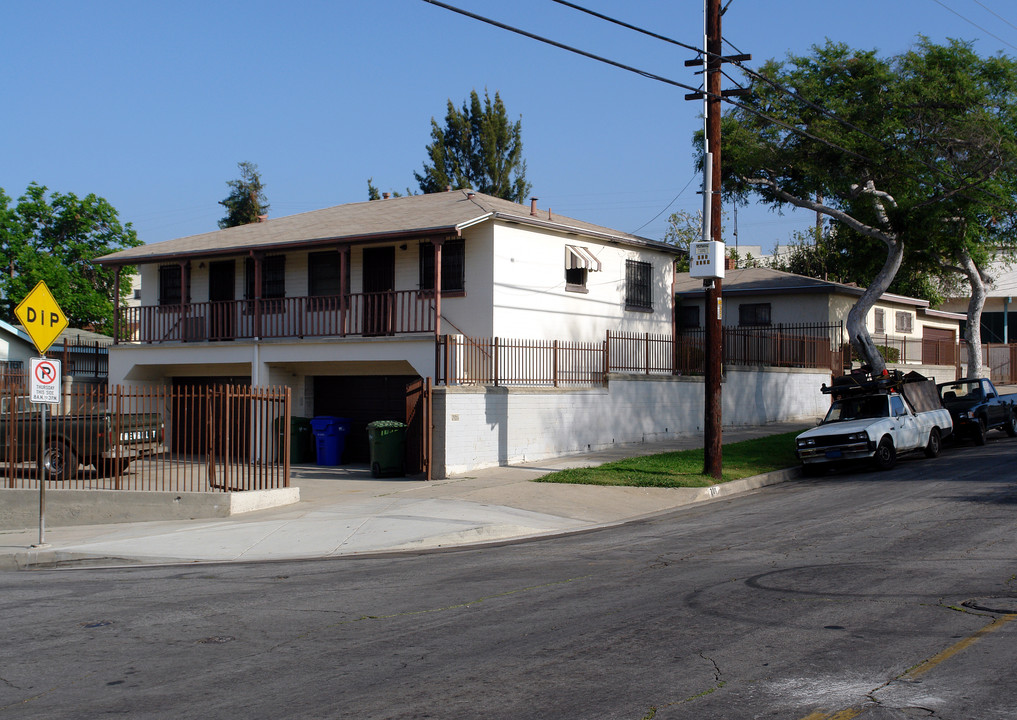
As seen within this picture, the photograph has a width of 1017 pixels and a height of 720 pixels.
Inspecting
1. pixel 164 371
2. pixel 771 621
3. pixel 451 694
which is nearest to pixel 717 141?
pixel 771 621

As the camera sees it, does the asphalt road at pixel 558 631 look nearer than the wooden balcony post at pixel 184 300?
Yes

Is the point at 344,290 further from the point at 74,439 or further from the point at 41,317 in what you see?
the point at 41,317

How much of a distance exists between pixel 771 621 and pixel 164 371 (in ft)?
78.6

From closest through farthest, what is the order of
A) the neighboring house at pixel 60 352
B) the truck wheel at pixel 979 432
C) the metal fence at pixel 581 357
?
the metal fence at pixel 581 357 < the truck wheel at pixel 979 432 < the neighboring house at pixel 60 352

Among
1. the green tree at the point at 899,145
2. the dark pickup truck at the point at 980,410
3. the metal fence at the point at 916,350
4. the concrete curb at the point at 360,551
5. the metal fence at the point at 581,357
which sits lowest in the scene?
the concrete curb at the point at 360,551

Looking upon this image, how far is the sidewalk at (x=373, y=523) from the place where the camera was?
1294 cm

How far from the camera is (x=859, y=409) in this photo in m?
20.4

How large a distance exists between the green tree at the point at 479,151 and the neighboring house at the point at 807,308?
75.3 ft

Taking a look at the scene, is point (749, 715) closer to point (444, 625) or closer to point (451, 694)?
point (451, 694)

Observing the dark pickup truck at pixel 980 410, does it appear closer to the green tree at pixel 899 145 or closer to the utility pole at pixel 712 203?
the green tree at pixel 899 145

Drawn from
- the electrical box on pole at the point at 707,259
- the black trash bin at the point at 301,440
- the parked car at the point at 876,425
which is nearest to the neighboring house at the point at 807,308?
the parked car at the point at 876,425

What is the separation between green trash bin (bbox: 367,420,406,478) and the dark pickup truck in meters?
13.4

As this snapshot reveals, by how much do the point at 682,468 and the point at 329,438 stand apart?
884 centimetres

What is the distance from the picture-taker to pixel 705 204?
58.4 feet
